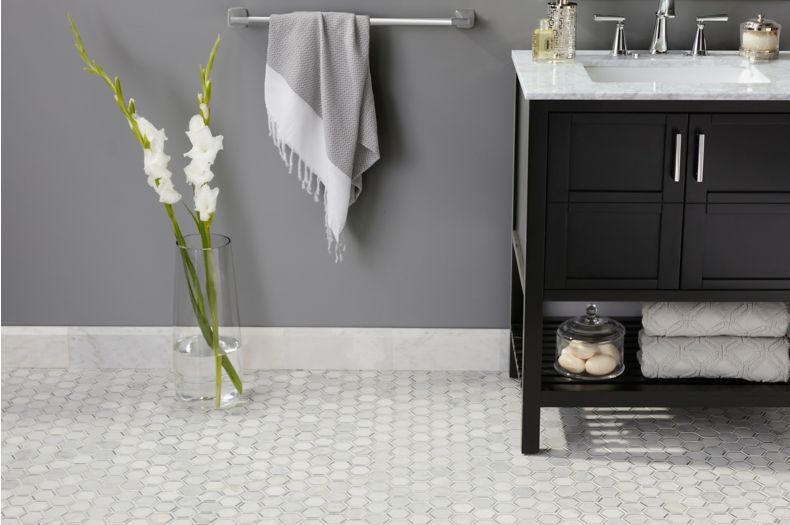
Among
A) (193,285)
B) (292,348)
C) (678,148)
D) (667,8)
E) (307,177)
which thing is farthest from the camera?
(292,348)

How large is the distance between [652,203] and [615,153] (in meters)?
0.15

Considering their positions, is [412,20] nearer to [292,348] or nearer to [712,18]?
[712,18]

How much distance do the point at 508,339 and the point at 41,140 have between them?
1.46 metres

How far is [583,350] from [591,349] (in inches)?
0.8

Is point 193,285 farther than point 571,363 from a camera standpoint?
Yes

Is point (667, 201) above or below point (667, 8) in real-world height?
below

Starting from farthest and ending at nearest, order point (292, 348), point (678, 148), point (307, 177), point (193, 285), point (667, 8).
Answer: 1. point (292, 348)
2. point (307, 177)
3. point (193, 285)
4. point (667, 8)
5. point (678, 148)

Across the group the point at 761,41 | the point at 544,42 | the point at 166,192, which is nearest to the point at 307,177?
the point at 166,192

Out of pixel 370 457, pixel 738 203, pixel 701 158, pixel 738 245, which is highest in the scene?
pixel 701 158

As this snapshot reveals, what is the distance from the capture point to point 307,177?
3.22 m

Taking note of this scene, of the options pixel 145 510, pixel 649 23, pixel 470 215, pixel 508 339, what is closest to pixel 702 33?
pixel 649 23

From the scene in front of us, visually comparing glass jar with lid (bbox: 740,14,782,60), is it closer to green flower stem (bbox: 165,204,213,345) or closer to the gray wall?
the gray wall

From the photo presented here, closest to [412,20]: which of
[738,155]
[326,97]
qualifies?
[326,97]

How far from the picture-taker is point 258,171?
325cm
